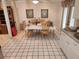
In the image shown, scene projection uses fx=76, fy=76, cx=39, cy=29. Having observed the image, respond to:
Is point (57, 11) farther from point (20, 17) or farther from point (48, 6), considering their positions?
point (20, 17)

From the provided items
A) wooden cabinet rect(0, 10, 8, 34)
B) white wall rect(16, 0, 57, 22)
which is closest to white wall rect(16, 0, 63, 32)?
white wall rect(16, 0, 57, 22)

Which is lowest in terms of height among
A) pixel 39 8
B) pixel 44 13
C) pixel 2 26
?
pixel 2 26

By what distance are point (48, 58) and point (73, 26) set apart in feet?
4.76

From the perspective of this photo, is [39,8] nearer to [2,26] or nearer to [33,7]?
[33,7]

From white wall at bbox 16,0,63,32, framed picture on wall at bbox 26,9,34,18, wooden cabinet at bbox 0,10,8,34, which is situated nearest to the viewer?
wooden cabinet at bbox 0,10,8,34

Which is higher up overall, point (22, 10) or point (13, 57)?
point (22, 10)

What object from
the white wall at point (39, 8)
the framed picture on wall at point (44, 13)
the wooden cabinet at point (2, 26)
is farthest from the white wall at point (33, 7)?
the wooden cabinet at point (2, 26)

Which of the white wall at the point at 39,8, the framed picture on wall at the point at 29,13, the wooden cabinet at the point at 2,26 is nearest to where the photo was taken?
the wooden cabinet at the point at 2,26

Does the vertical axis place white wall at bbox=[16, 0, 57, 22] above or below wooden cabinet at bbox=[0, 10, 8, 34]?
above

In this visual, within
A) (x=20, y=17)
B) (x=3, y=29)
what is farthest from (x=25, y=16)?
(x=3, y=29)

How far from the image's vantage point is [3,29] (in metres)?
5.52

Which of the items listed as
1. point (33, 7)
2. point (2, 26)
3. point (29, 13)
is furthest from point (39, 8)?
point (2, 26)

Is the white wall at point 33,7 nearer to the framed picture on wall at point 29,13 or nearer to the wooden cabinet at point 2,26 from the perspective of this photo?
the framed picture on wall at point 29,13

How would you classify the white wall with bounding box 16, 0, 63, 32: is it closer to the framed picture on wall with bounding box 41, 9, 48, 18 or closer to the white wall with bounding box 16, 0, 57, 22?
the white wall with bounding box 16, 0, 57, 22
